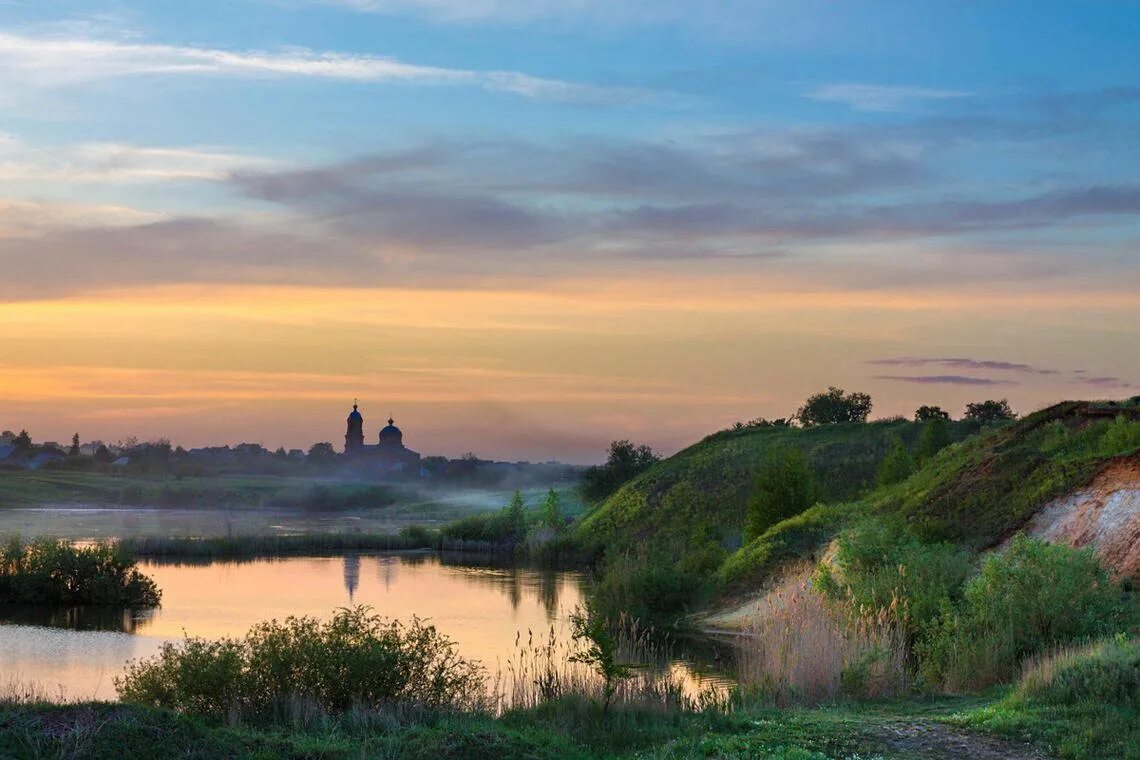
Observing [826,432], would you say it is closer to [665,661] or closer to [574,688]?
[665,661]

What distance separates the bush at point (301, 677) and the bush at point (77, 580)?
23.1 m

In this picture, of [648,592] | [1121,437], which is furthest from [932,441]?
[648,592]

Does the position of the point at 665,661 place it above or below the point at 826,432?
below

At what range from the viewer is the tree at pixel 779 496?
47.7 metres

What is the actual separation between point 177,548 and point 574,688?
43.8 m

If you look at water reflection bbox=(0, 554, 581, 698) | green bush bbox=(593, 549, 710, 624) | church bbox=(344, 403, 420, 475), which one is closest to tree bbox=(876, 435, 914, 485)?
water reflection bbox=(0, 554, 581, 698)

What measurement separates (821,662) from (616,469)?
6867 centimetres

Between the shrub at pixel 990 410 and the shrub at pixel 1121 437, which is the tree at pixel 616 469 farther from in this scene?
the shrub at pixel 1121 437

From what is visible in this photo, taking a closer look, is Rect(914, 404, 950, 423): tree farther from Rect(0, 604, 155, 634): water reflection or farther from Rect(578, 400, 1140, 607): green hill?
Rect(0, 604, 155, 634): water reflection

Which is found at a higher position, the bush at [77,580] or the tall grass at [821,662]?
the tall grass at [821,662]

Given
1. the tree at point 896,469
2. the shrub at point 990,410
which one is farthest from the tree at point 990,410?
the tree at point 896,469

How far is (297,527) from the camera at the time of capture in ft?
277

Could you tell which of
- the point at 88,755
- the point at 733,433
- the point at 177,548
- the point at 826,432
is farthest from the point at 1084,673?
the point at 733,433

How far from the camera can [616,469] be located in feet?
289
